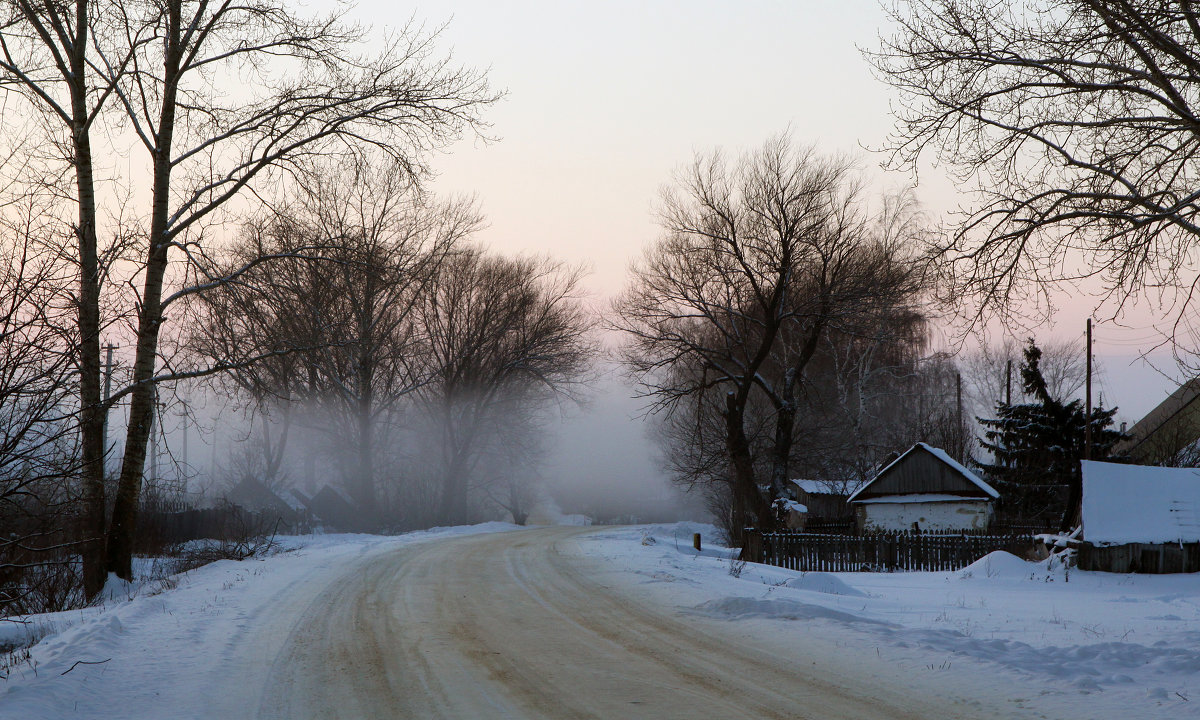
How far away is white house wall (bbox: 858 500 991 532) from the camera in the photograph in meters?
32.6

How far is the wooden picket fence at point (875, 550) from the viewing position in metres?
22.5

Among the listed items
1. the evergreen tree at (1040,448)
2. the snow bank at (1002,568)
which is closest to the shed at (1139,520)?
the snow bank at (1002,568)

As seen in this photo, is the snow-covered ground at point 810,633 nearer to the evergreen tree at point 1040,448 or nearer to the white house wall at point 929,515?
the white house wall at point 929,515

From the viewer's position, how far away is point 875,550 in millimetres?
23422

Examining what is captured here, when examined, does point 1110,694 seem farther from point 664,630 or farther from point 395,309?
point 395,309

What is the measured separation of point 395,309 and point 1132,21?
31996 mm

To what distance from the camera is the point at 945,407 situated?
54156 millimetres

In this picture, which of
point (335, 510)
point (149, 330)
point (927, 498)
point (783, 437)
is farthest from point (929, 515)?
point (149, 330)

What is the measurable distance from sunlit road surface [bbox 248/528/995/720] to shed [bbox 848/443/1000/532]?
24294 millimetres

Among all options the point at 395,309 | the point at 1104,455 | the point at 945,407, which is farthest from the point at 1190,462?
the point at 395,309

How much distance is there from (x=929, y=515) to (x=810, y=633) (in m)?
27.0

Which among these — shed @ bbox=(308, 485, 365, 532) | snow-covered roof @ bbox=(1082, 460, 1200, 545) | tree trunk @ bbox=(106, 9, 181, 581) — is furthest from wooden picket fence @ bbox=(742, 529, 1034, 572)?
shed @ bbox=(308, 485, 365, 532)

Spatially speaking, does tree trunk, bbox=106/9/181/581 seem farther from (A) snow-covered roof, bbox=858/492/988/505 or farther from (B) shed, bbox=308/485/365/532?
(A) snow-covered roof, bbox=858/492/988/505

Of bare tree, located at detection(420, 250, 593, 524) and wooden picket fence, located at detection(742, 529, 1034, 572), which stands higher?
bare tree, located at detection(420, 250, 593, 524)
